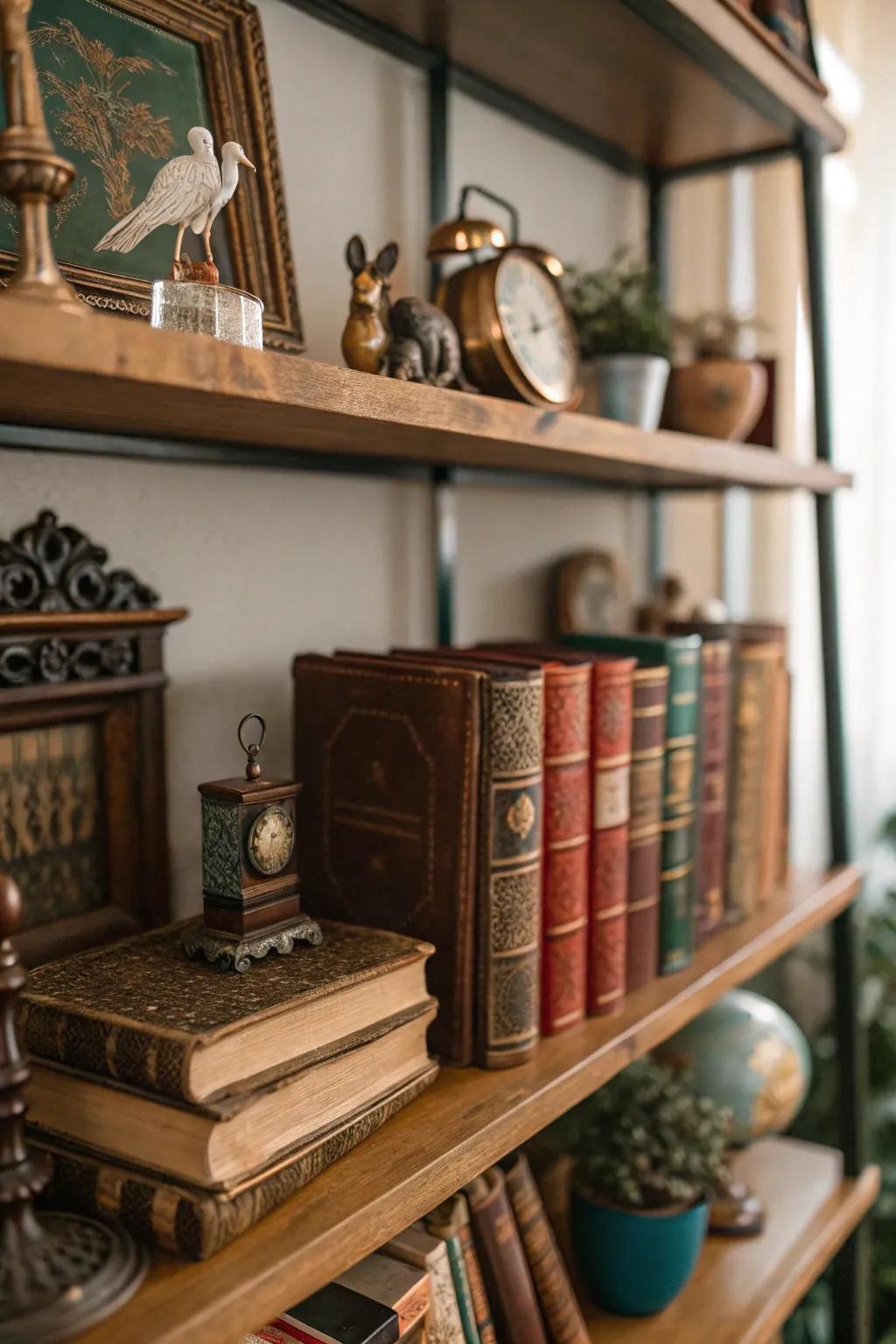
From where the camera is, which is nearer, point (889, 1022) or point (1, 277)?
point (1, 277)

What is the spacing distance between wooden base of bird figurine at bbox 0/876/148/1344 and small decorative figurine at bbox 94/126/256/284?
411mm

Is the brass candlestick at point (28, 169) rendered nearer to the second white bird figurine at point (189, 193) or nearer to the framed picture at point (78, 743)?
the second white bird figurine at point (189, 193)

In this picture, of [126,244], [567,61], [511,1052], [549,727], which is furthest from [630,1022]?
[567,61]

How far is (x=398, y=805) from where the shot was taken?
885 mm

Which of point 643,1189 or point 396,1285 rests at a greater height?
point 396,1285

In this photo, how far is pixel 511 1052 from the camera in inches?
34.7

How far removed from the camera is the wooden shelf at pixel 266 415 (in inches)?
21.5

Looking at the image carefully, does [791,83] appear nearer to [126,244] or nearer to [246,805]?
[126,244]

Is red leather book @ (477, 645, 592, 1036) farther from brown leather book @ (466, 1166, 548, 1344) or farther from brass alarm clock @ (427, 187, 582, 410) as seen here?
brass alarm clock @ (427, 187, 582, 410)

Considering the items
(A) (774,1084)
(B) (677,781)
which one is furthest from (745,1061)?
(B) (677,781)

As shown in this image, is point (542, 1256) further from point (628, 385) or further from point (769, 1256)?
point (628, 385)

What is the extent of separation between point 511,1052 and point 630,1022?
15 cm

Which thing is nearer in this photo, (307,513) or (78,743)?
(78,743)

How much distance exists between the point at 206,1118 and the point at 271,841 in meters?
0.19
